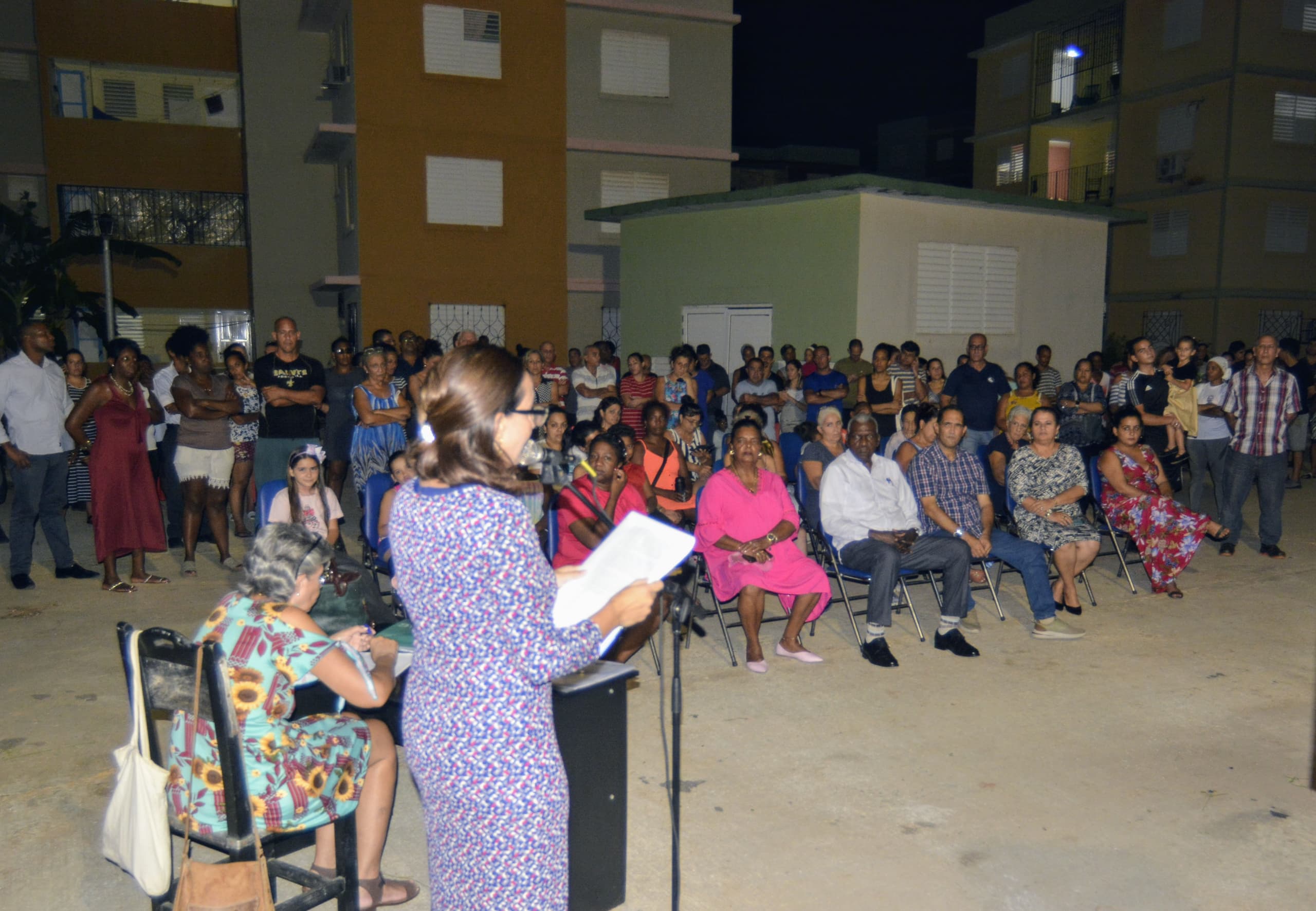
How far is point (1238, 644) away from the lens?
6.29 meters

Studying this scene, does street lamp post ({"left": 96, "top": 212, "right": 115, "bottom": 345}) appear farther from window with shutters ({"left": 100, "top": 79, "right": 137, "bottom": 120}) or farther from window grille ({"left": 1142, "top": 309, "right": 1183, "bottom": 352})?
window grille ({"left": 1142, "top": 309, "right": 1183, "bottom": 352})

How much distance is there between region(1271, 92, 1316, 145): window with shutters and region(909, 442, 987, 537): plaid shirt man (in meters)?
20.6

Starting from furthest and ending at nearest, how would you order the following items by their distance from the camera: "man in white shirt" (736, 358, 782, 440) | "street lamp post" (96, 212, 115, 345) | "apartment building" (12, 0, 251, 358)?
"apartment building" (12, 0, 251, 358) < "street lamp post" (96, 212, 115, 345) < "man in white shirt" (736, 358, 782, 440)

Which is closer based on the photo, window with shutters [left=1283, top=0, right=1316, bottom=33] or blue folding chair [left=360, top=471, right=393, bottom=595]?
blue folding chair [left=360, top=471, right=393, bottom=595]

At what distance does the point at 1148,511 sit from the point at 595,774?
582 centimetres

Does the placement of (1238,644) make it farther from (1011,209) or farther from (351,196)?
(351,196)

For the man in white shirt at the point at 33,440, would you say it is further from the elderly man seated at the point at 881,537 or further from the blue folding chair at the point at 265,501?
the elderly man seated at the point at 881,537

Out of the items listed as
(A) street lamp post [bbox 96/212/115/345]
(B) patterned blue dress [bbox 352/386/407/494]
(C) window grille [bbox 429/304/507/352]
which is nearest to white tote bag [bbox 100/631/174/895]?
(B) patterned blue dress [bbox 352/386/407/494]

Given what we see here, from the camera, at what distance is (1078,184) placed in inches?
1061

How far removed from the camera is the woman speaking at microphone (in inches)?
80.0

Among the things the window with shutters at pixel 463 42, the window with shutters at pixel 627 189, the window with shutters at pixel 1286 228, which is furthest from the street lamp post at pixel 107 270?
the window with shutters at pixel 1286 228

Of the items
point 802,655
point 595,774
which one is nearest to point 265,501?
point 802,655

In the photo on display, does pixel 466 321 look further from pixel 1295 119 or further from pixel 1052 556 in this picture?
pixel 1295 119

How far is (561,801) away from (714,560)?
153 inches
